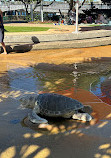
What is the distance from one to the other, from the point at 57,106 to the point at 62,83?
7.64 ft

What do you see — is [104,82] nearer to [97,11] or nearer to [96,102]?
[96,102]

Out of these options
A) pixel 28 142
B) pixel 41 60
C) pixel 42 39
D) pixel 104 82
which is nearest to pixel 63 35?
pixel 42 39

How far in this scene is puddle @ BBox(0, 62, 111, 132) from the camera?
388cm

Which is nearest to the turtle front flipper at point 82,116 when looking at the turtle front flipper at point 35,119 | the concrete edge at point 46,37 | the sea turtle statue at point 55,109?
the sea turtle statue at point 55,109

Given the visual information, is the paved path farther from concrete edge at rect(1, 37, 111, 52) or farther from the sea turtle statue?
the sea turtle statue

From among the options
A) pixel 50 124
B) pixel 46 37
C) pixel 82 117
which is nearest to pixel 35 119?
pixel 50 124

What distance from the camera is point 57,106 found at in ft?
12.6

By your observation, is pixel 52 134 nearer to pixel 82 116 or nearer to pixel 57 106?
pixel 57 106

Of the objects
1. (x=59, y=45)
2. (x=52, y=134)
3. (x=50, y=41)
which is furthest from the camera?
(x=50, y=41)

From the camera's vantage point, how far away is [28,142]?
314cm

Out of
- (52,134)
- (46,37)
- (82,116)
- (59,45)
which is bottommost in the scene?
(52,134)

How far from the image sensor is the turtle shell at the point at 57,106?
3805mm

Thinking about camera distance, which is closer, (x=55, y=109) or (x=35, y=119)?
(x=35, y=119)

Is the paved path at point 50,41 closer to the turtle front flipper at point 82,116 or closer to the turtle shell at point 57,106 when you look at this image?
the turtle shell at point 57,106
